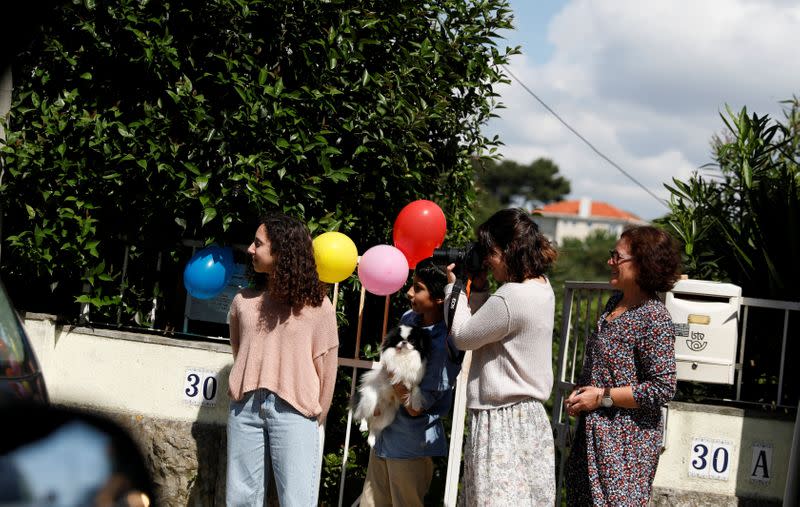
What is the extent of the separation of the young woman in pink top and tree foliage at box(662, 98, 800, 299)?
105 inches

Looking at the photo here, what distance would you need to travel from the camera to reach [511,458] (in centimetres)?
377

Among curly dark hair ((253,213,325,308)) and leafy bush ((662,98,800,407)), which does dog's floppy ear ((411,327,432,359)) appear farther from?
leafy bush ((662,98,800,407))

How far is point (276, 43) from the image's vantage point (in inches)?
219

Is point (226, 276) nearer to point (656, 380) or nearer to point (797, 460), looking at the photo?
point (656, 380)

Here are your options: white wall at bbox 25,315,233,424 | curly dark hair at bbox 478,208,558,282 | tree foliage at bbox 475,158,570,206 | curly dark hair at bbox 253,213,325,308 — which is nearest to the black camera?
curly dark hair at bbox 478,208,558,282

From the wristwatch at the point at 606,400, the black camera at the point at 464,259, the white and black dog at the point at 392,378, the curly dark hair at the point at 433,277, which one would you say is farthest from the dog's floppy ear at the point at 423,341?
the wristwatch at the point at 606,400

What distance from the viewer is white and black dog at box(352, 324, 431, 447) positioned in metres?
4.38

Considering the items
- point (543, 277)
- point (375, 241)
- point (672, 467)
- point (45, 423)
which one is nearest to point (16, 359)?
point (45, 423)

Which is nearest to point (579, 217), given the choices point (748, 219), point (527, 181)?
point (527, 181)

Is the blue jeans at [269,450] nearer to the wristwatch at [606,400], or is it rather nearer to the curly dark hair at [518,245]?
the curly dark hair at [518,245]

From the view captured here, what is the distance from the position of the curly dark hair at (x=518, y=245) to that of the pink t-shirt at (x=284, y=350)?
1.03 m

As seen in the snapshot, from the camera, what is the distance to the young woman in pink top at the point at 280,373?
445 cm

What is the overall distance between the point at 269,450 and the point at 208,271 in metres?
1.21

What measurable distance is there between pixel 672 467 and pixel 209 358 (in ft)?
9.12
